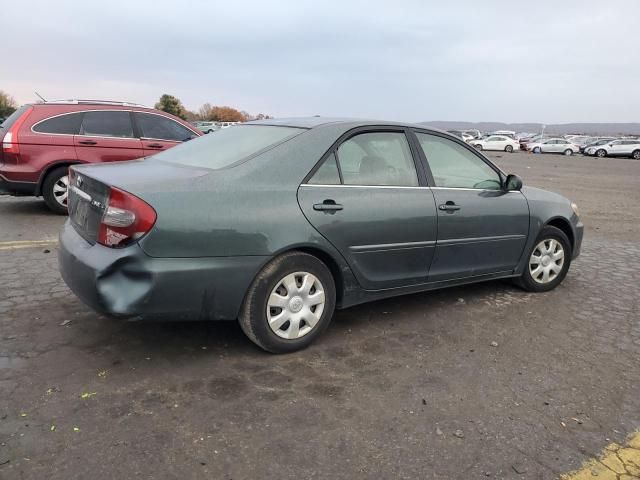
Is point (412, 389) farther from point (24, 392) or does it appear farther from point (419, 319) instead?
point (24, 392)

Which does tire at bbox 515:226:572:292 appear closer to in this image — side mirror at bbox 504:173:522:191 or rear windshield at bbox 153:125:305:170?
side mirror at bbox 504:173:522:191

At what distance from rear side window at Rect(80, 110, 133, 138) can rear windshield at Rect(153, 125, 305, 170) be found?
14.8ft

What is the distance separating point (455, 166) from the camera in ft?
14.7

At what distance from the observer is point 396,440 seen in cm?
270

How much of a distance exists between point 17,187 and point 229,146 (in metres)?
5.14

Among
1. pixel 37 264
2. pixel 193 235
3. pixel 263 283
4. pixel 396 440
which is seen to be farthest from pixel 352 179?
pixel 37 264

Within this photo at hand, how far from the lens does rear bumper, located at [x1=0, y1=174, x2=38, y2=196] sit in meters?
7.57

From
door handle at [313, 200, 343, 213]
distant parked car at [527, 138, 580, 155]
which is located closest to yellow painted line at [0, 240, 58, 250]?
door handle at [313, 200, 343, 213]

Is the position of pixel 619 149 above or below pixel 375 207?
below

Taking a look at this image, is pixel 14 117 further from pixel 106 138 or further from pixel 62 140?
pixel 106 138

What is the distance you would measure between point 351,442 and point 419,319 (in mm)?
1842

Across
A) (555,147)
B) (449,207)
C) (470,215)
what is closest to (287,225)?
(449,207)

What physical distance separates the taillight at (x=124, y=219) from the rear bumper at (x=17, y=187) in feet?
17.6

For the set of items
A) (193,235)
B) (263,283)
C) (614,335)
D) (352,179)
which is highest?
(352,179)
